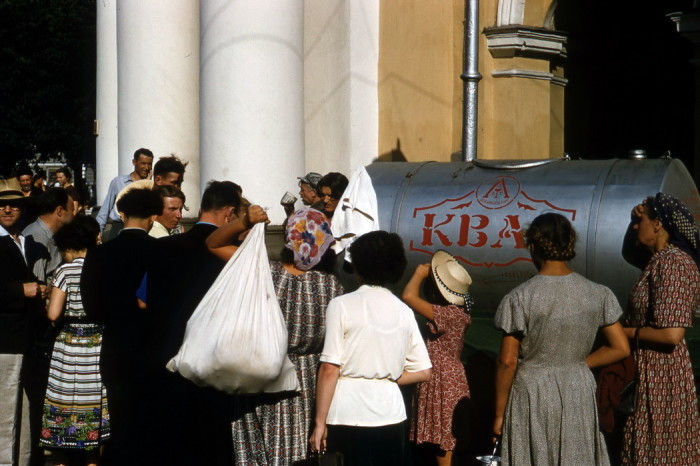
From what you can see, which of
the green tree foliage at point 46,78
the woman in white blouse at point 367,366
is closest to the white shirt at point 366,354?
the woman in white blouse at point 367,366

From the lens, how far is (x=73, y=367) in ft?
23.0

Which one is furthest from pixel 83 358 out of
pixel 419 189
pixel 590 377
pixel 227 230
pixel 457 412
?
pixel 419 189

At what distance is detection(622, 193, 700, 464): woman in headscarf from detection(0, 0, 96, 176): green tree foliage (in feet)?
93.5

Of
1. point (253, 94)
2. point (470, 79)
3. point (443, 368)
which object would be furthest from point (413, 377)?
point (253, 94)

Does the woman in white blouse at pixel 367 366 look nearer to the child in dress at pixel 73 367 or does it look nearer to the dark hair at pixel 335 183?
the child in dress at pixel 73 367

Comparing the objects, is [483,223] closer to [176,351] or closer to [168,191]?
[168,191]

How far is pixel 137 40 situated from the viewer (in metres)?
12.3

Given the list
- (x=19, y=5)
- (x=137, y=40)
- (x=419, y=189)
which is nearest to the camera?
(x=419, y=189)

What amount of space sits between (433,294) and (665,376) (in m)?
1.48

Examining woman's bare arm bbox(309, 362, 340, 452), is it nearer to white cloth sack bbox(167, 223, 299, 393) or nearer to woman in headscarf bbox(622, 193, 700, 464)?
white cloth sack bbox(167, 223, 299, 393)

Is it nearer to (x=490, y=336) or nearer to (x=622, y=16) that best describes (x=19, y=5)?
(x=622, y=16)

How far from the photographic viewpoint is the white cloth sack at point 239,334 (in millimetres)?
5668

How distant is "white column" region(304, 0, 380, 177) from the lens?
12312mm

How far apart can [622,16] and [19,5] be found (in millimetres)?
20166
